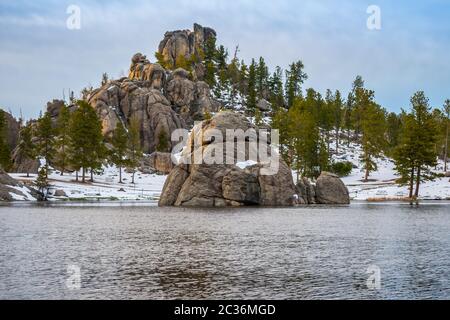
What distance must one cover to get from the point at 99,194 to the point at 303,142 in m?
40.9

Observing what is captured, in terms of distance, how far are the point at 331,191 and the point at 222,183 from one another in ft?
67.6

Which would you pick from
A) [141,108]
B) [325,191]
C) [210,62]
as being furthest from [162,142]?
[210,62]

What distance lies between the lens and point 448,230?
33.4 metres

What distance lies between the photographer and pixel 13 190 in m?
73.6

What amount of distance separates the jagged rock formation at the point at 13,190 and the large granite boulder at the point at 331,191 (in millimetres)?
44658

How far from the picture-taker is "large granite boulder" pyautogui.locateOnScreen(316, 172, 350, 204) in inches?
3056

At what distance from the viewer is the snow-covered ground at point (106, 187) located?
8219 cm

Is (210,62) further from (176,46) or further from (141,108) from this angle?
(141,108)

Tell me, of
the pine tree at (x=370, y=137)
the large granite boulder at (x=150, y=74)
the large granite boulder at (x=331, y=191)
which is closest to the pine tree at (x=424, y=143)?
the large granite boulder at (x=331, y=191)

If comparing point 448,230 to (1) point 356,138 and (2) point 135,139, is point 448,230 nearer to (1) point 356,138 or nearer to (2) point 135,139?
(2) point 135,139

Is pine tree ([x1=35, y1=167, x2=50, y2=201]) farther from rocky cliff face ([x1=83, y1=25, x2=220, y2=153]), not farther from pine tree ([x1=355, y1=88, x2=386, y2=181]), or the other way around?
pine tree ([x1=355, y1=88, x2=386, y2=181])

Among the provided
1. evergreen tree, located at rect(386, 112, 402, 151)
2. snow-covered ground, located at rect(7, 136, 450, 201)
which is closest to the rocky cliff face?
snow-covered ground, located at rect(7, 136, 450, 201)

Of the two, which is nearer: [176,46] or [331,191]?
[331,191]
